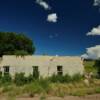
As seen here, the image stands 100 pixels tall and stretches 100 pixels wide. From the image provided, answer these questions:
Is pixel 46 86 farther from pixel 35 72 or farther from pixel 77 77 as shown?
pixel 77 77

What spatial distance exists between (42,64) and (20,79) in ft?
9.68

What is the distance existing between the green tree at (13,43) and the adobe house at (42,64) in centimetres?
1164

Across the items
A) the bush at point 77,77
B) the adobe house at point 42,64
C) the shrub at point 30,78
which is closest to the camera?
the shrub at point 30,78

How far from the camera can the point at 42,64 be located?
27.7 m

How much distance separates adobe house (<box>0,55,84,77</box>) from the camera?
26.7 m

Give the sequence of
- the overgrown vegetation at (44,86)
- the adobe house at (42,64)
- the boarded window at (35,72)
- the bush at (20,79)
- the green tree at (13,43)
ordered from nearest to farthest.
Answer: the overgrown vegetation at (44,86), the bush at (20,79), the adobe house at (42,64), the boarded window at (35,72), the green tree at (13,43)

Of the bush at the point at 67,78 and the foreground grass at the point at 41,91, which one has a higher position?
the bush at the point at 67,78

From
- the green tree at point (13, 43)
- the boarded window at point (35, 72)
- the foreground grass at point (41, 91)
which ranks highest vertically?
the green tree at point (13, 43)

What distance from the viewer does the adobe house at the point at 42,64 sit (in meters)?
26.7

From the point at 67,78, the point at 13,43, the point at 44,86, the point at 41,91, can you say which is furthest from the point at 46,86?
the point at 13,43

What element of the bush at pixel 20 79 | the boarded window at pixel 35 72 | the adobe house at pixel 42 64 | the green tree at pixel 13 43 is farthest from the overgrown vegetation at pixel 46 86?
the green tree at pixel 13 43

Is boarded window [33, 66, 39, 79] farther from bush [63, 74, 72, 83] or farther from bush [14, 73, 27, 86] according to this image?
bush [63, 74, 72, 83]

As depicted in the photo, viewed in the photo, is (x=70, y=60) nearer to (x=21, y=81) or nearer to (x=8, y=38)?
(x=21, y=81)

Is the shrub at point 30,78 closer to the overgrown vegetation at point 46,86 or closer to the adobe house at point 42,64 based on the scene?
the overgrown vegetation at point 46,86
